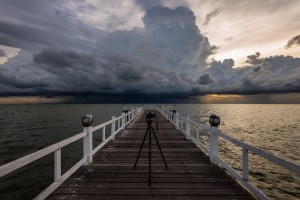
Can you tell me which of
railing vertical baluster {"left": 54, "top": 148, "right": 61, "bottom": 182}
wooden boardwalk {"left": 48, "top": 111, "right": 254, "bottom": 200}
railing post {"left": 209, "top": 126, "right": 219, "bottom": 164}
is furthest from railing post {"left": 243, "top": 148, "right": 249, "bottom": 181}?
railing vertical baluster {"left": 54, "top": 148, "right": 61, "bottom": 182}

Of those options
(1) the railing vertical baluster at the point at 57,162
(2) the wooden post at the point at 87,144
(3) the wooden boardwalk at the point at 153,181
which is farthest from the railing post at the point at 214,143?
(1) the railing vertical baluster at the point at 57,162

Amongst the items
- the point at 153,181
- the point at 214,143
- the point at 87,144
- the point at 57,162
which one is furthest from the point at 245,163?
the point at 87,144

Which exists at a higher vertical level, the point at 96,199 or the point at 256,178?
the point at 96,199

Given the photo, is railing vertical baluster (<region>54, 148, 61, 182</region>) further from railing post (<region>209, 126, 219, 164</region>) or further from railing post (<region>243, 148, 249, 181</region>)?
railing post (<region>209, 126, 219, 164</region>)

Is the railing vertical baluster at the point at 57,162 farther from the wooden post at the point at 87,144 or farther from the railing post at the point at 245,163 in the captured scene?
the railing post at the point at 245,163

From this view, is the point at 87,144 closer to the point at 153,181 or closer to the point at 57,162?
the point at 57,162

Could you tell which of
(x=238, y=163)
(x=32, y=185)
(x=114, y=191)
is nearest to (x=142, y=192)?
(x=114, y=191)

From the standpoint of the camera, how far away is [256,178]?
1727 centimetres

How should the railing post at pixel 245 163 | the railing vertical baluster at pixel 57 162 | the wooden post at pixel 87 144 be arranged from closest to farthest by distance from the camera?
the railing post at pixel 245 163 < the railing vertical baluster at pixel 57 162 < the wooden post at pixel 87 144

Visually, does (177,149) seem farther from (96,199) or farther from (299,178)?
(299,178)

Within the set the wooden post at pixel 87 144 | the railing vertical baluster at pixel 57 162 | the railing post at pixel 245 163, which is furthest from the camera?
the wooden post at pixel 87 144

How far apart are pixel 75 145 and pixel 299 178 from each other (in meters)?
21.5

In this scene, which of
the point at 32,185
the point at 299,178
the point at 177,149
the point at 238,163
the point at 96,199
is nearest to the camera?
the point at 96,199

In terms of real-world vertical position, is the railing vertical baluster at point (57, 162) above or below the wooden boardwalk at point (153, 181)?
above
